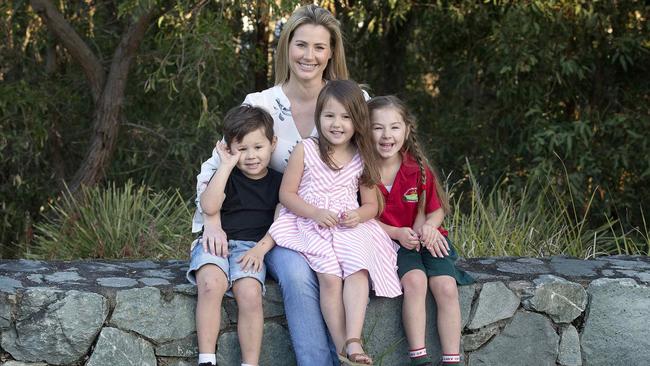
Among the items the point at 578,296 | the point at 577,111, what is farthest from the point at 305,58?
the point at 577,111

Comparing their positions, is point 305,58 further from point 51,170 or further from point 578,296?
point 51,170

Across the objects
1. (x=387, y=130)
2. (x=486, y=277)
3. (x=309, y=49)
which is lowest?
(x=486, y=277)

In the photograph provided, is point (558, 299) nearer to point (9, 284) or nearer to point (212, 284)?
→ point (212, 284)

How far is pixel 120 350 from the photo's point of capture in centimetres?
396

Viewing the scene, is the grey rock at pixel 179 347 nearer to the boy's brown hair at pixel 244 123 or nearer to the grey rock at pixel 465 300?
the boy's brown hair at pixel 244 123

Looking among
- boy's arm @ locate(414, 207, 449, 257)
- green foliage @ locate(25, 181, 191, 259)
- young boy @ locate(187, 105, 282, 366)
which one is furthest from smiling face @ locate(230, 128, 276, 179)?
green foliage @ locate(25, 181, 191, 259)

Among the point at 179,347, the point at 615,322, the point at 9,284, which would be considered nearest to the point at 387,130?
the point at 179,347

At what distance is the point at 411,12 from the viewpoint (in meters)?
8.44

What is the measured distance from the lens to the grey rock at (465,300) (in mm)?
4152

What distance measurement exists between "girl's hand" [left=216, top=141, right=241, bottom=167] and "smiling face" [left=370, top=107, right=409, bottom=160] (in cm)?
54

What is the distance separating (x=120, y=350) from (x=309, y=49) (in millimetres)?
1430

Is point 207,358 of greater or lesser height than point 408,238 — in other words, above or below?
below

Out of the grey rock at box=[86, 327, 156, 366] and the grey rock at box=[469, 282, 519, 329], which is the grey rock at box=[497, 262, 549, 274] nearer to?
the grey rock at box=[469, 282, 519, 329]

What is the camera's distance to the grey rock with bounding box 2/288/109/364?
387cm
